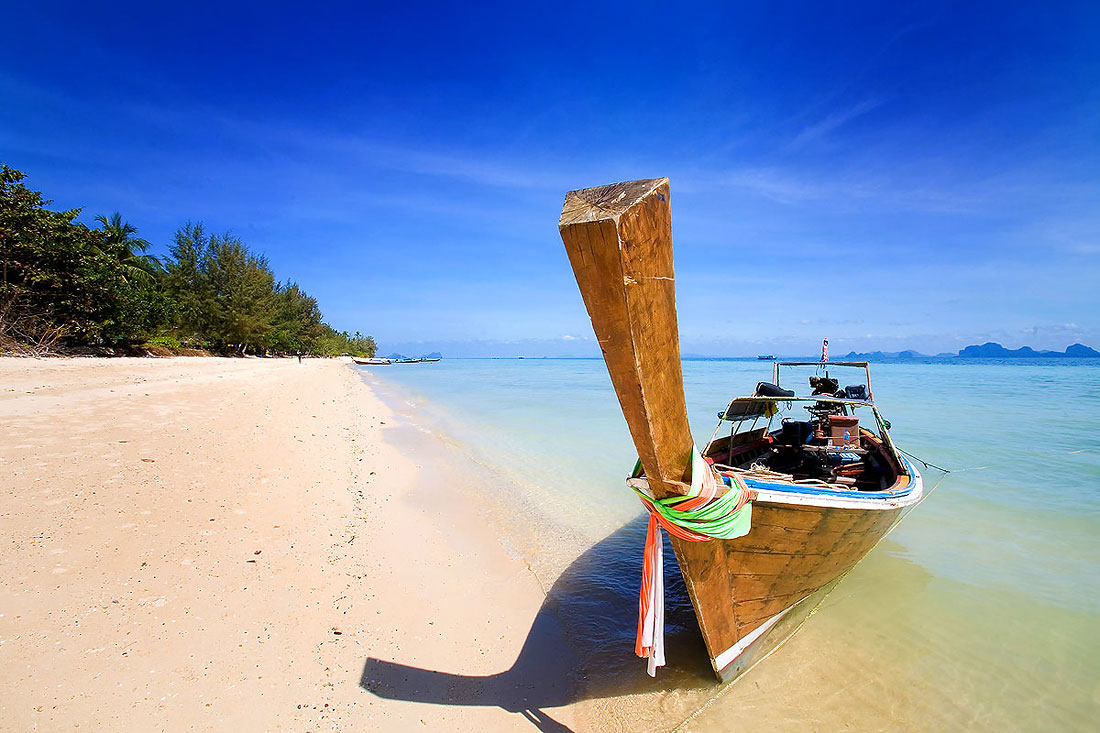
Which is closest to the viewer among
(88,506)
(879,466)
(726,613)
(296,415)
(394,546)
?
(726,613)

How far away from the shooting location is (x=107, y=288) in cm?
2067

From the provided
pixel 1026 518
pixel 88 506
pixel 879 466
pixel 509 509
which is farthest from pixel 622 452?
pixel 88 506

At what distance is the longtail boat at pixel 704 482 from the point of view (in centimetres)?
143

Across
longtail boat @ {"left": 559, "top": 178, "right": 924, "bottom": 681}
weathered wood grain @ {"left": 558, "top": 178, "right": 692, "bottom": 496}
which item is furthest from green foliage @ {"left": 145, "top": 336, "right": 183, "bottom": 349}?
weathered wood grain @ {"left": 558, "top": 178, "right": 692, "bottom": 496}

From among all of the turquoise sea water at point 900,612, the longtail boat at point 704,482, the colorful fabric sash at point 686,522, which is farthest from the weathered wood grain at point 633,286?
the turquoise sea water at point 900,612

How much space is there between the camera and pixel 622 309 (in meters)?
1.52

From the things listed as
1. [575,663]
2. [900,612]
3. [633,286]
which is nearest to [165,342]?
[575,663]

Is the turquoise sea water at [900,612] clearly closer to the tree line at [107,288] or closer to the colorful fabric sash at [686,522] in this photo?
the colorful fabric sash at [686,522]

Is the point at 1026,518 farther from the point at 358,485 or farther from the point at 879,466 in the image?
the point at 358,485

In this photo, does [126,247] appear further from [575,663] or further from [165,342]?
[575,663]

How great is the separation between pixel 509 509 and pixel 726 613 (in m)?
4.55

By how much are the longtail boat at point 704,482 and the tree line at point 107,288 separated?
86.4 ft

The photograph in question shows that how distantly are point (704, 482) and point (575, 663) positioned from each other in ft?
7.91

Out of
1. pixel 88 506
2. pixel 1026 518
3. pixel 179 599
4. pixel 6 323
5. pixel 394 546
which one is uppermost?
pixel 6 323
